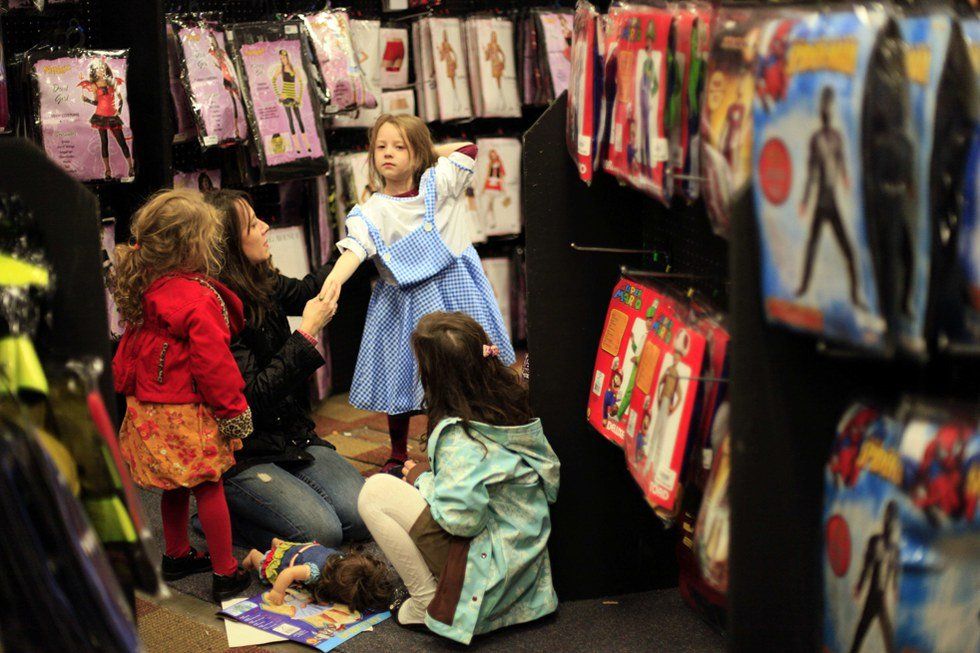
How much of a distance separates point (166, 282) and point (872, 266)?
2.03 metres

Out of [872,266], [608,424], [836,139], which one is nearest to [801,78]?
[836,139]

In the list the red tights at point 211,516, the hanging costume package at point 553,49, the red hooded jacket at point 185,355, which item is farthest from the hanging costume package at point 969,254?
the hanging costume package at point 553,49

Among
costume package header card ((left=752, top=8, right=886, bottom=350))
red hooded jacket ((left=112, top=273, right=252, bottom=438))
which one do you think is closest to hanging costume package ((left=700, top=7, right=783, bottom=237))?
costume package header card ((left=752, top=8, right=886, bottom=350))

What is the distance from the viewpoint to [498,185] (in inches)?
211

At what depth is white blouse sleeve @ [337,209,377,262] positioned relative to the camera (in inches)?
146

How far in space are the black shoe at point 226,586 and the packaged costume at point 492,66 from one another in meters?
2.78

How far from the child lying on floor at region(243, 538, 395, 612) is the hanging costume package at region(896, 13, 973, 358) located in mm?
1885

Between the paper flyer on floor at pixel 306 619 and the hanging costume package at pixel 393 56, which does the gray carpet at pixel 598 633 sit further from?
the hanging costume package at pixel 393 56

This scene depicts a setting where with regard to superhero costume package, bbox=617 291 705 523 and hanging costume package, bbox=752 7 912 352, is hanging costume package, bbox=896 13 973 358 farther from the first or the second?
superhero costume package, bbox=617 291 705 523

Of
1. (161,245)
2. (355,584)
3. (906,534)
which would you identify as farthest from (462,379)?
(906,534)

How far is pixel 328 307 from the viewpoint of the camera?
11.0 ft

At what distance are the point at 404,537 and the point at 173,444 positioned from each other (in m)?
0.66

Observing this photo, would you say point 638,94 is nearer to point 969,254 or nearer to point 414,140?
point 969,254

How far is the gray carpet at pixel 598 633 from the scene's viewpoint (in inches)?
107
